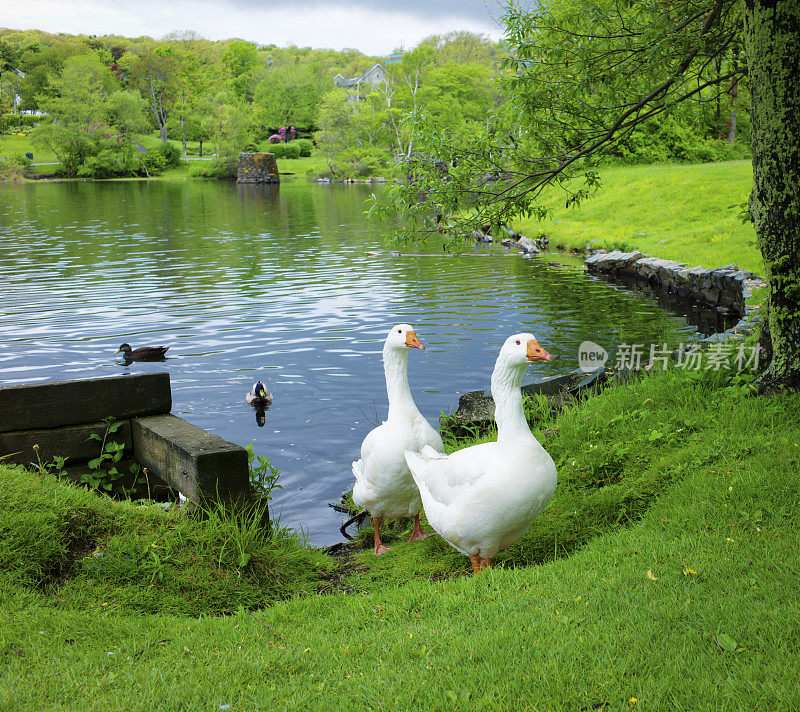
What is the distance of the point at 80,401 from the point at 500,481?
139 inches

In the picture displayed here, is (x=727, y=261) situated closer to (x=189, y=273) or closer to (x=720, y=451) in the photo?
(x=720, y=451)

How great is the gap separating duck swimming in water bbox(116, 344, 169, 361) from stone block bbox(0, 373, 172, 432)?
989 cm

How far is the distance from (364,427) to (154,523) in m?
6.57

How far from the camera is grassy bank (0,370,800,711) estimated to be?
345 cm

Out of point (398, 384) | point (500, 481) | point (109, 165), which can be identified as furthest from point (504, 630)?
point (109, 165)

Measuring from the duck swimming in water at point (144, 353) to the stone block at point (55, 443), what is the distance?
9.95 metres

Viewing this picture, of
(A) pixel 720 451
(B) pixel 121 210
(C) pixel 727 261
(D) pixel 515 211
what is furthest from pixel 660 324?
(B) pixel 121 210

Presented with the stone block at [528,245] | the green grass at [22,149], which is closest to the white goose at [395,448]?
the stone block at [528,245]

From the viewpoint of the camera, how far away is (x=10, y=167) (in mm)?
92000

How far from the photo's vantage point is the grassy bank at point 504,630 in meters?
3.45

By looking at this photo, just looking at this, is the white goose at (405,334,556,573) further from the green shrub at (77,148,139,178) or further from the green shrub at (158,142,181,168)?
the green shrub at (158,142,181,168)

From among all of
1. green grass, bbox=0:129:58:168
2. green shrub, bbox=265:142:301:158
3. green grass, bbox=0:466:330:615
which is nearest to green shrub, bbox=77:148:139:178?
green grass, bbox=0:129:58:168

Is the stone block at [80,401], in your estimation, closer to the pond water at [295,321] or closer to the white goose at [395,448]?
the white goose at [395,448]

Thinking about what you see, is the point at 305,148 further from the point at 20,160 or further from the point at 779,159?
the point at 779,159
